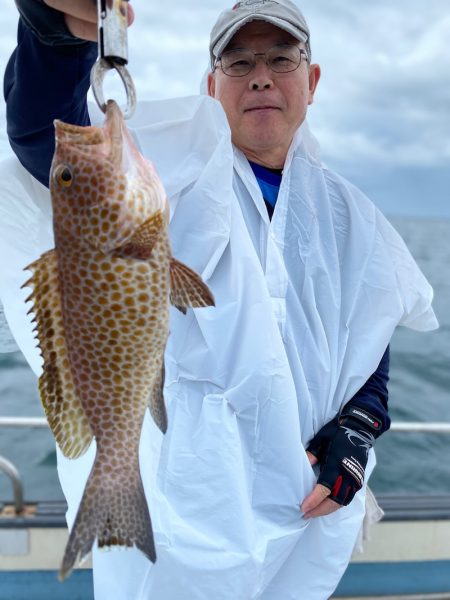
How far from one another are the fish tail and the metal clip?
88cm

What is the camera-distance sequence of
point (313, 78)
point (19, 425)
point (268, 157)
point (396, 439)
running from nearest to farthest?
point (268, 157)
point (313, 78)
point (19, 425)
point (396, 439)

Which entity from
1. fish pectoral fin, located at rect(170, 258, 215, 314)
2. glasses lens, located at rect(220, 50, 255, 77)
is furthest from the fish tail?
glasses lens, located at rect(220, 50, 255, 77)

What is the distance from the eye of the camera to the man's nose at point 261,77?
216 cm

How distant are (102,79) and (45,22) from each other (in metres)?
0.38

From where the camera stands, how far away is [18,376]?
8.41 metres

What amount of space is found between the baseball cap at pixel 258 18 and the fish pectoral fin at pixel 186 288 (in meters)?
1.20

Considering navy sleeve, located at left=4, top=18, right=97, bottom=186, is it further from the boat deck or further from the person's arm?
the boat deck

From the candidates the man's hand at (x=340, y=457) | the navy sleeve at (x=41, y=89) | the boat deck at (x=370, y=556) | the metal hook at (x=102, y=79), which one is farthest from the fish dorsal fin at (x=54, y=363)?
the boat deck at (x=370, y=556)

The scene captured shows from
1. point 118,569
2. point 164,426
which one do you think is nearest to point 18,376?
point 118,569

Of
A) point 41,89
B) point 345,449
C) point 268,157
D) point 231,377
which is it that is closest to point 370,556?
point 345,449

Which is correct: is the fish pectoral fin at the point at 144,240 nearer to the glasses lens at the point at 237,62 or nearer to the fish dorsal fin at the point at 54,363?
the fish dorsal fin at the point at 54,363

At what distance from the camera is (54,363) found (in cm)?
137

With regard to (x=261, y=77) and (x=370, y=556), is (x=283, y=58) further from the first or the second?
(x=370, y=556)

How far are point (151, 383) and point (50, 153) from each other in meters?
0.81
